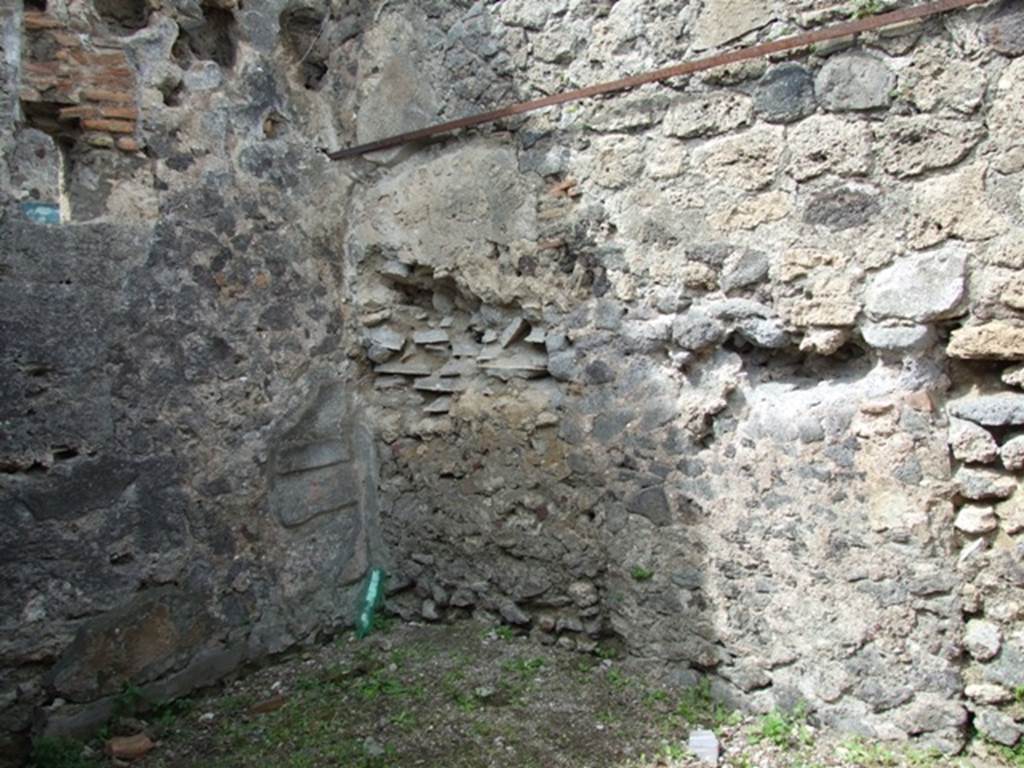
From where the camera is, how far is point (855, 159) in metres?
2.59

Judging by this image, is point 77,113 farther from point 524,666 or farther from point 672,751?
point 672,751

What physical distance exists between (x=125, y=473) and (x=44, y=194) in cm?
117

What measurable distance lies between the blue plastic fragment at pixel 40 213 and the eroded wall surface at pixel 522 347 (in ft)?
0.07

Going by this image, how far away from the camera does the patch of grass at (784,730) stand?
9.08ft

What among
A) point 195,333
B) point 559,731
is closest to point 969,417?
point 559,731

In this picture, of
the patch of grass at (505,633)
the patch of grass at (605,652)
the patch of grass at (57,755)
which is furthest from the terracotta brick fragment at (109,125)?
the patch of grass at (605,652)

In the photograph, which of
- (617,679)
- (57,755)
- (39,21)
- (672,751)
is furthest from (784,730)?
(39,21)

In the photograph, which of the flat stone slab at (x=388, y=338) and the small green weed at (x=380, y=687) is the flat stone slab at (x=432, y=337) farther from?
the small green weed at (x=380, y=687)

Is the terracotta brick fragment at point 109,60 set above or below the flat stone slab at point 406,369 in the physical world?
above

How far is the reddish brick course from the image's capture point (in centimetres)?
291

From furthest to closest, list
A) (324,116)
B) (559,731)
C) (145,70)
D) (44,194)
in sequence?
(324,116) → (44,194) → (145,70) → (559,731)

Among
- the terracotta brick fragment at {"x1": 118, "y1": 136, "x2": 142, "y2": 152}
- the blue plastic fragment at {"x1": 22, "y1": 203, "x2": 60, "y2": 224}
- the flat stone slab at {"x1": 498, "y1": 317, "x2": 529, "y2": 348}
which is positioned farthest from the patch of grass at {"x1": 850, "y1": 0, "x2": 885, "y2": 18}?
the blue plastic fragment at {"x1": 22, "y1": 203, "x2": 60, "y2": 224}

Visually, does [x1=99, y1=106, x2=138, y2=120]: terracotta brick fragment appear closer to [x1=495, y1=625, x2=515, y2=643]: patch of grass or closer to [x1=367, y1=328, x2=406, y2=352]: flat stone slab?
[x1=367, y1=328, x2=406, y2=352]: flat stone slab

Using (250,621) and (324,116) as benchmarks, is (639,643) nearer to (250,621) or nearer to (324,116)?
(250,621)
